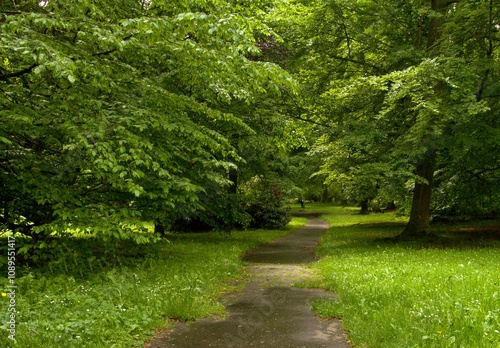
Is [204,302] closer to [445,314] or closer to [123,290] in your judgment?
[123,290]

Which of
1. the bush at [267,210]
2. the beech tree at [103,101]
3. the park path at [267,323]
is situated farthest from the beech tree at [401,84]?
the bush at [267,210]

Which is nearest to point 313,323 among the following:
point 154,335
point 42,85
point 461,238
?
point 154,335

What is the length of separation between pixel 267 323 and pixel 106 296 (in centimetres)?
259

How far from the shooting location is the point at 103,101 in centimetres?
769

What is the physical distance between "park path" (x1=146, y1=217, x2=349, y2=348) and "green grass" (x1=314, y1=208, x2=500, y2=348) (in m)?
0.35

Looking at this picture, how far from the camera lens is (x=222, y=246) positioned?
1555cm

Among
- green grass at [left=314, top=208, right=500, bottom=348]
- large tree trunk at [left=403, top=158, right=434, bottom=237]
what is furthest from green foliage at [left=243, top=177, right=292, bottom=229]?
green grass at [left=314, top=208, right=500, bottom=348]

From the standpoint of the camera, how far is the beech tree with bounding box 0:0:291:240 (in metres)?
6.26

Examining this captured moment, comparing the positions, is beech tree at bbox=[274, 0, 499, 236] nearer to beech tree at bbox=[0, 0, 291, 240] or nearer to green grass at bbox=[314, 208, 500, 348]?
green grass at bbox=[314, 208, 500, 348]

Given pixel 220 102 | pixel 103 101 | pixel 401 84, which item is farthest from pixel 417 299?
pixel 220 102

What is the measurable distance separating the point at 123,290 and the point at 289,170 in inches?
671

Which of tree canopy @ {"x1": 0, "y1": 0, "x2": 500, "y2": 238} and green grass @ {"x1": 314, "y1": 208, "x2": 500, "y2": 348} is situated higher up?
tree canopy @ {"x1": 0, "y1": 0, "x2": 500, "y2": 238}

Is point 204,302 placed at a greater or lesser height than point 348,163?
lesser

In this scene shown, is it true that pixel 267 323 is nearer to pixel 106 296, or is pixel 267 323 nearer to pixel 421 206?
pixel 106 296
